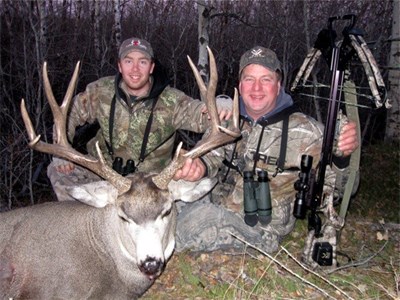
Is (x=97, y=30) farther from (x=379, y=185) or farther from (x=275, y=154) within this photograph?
(x=275, y=154)

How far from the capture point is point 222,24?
15148 millimetres

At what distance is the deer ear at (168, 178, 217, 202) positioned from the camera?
4.24 metres

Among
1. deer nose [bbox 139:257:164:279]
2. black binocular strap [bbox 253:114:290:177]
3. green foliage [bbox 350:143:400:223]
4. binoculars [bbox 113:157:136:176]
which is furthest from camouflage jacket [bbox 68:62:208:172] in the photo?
green foliage [bbox 350:143:400:223]

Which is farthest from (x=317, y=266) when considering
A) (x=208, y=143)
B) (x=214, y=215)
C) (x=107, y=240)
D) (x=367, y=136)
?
(x=367, y=136)

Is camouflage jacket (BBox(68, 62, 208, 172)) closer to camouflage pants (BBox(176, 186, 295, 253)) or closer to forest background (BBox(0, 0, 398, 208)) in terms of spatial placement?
camouflage pants (BBox(176, 186, 295, 253))

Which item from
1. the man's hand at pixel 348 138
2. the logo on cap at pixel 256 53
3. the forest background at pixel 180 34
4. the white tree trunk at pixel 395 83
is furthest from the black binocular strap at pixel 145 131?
the forest background at pixel 180 34

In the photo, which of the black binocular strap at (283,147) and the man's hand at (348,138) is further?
the black binocular strap at (283,147)

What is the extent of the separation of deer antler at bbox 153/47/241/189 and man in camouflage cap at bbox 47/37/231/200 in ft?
3.83

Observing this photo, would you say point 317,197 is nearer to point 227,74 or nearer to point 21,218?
point 21,218

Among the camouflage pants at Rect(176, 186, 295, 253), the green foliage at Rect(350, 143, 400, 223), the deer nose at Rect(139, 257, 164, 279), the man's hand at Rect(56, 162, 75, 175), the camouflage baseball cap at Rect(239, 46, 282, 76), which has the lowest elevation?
the green foliage at Rect(350, 143, 400, 223)

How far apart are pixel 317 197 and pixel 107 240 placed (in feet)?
6.01

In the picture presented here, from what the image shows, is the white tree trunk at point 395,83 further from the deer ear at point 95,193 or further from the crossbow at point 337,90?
the deer ear at point 95,193

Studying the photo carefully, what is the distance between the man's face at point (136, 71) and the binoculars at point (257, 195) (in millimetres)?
1819

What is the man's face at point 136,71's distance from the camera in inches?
224
